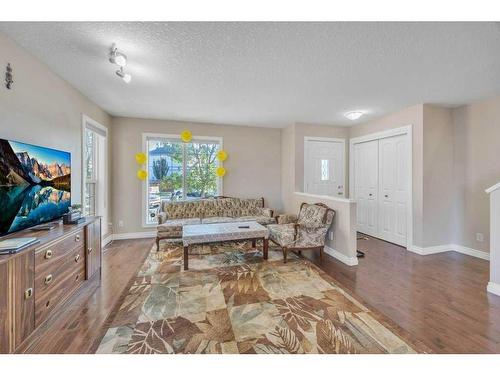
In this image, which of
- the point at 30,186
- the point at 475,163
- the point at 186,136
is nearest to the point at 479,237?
the point at 475,163

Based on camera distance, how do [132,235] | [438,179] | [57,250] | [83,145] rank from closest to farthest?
[57,250]
[83,145]
[438,179]
[132,235]

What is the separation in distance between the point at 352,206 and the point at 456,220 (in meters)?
2.24

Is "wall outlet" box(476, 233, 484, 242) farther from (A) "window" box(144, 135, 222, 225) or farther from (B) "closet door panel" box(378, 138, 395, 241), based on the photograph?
(A) "window" box(144, 135, 222, 225)

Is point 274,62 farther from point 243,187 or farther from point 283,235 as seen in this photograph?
point 243,187

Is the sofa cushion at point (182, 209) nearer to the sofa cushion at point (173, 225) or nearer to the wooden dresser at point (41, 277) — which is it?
the sofa cushion at point (173, 225)

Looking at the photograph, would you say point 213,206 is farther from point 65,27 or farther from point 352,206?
point 65,27

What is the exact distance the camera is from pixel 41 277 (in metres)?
1.84

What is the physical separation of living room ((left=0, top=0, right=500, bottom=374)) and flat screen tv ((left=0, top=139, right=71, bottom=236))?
19mm

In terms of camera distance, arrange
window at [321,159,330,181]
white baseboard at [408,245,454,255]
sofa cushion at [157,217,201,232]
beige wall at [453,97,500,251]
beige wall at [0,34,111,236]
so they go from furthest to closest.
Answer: window at [321,159,330,181] < sofa cushion at [157,217,201,232] < white baseboard at [408,245,454,255] < beige wall at [453,97,500,251] < beige wall at [0,34,111,236]

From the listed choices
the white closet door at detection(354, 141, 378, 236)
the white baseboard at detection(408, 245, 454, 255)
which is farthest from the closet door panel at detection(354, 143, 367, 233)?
the white baseboard at detection(408, 245, 454, 255)

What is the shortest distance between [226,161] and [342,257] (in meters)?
3.17

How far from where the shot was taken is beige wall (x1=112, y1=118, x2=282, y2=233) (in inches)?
184

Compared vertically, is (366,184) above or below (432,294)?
above

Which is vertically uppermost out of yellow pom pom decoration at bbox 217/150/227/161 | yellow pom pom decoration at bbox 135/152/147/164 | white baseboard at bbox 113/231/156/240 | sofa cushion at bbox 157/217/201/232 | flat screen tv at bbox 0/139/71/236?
yellow pom pom decoration at bbox 217/150/227/161
